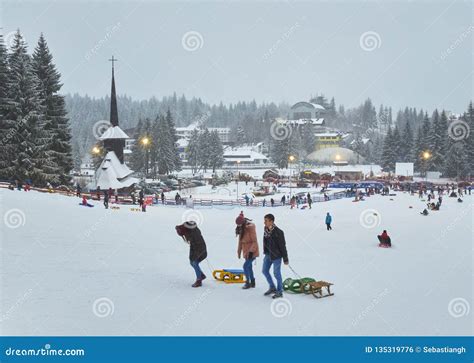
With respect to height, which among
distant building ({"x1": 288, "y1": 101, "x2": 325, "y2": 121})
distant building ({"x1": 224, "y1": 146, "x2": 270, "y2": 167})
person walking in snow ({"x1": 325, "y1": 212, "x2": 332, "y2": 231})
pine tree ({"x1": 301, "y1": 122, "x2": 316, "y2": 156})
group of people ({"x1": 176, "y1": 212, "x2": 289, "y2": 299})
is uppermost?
distant building ({"x1": 288, "y1": 101, "x2": 325, "y2": 121})

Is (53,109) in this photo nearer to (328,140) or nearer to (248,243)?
(248,243)

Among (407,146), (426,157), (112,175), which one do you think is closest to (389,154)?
(407,146)

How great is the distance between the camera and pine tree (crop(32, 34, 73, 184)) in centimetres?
3784

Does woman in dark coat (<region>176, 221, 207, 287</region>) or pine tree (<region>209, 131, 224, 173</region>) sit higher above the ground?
pine tree (<region>209, 131, 224, 173</region>)

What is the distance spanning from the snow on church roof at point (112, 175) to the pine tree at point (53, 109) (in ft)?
12.6

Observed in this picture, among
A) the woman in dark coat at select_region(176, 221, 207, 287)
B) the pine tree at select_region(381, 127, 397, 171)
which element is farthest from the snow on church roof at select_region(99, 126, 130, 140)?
Answer: the pine tree at select_region(381, 127, 397, 171)

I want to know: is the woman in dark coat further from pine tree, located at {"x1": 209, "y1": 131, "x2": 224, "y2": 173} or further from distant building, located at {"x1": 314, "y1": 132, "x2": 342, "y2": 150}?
distant building, located at {"x1": 314, "y1": 132, "x2": 342, "y2": 150}

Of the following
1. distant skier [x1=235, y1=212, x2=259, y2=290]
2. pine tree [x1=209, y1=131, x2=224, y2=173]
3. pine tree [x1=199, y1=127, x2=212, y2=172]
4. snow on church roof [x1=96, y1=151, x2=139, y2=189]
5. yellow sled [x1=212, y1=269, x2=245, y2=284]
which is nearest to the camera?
distant skier [x1=235, y1=212, x2=259, y2=290]

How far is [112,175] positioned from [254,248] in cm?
3493

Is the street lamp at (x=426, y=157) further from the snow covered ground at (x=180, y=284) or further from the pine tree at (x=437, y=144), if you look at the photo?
the snow covered ground at (x=180, y=284)

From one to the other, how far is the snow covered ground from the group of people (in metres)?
0.30

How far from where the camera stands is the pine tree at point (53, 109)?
37.8 meters

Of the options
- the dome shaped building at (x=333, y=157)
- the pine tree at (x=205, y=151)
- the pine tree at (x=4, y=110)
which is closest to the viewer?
the pine tree at (x=4, y=110)

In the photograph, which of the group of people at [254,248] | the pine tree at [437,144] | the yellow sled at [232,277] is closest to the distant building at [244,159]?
the pine tree at [437,144]
